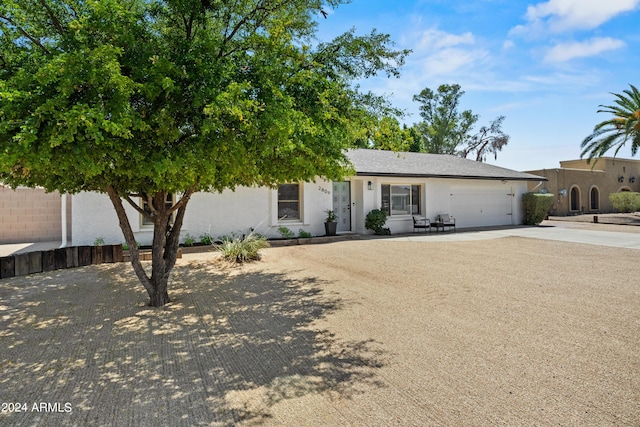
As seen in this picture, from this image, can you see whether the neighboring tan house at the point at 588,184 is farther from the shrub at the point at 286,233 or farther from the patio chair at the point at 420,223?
the shrub at the point at 286,233

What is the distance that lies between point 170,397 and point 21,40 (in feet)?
19.3

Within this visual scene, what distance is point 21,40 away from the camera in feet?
18.4

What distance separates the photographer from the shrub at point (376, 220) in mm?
15719

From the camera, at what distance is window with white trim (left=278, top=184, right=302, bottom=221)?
14.7 meters

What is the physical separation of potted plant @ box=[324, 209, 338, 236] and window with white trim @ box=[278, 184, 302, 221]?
113 cm

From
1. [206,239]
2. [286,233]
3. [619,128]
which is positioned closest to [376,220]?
[286,233]

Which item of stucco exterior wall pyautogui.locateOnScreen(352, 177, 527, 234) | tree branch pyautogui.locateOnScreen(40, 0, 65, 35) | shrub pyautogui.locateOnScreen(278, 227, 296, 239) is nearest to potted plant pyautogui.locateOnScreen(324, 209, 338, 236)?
shrub pyautogui.locateOnScreen(278, 227, 296, 239)

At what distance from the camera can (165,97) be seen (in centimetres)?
445

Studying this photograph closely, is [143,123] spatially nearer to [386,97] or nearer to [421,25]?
[386,97]

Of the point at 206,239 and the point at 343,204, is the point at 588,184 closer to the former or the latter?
the point at 343,204

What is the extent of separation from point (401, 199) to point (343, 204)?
324 centimetres

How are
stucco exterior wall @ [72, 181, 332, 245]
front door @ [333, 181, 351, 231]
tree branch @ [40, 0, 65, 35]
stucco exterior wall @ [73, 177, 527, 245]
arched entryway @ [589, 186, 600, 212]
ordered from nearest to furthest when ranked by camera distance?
1. tree branch @ [40, 0, 65, 35]
2. stucco exterior wall @ [72, 181, 332, 245]
3. stucco exterior wall @ [73, 177, 527, 245]
4. front door @ [333, 181, 351, 231]
5. arched entryway @ [589, 186, 600, 212]

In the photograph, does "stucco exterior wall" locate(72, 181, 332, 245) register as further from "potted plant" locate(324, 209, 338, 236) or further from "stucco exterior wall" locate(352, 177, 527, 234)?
"stucco exterior wall" locate(352, 177, 527, 234)

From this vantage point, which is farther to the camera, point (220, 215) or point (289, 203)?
point (289, 203)
